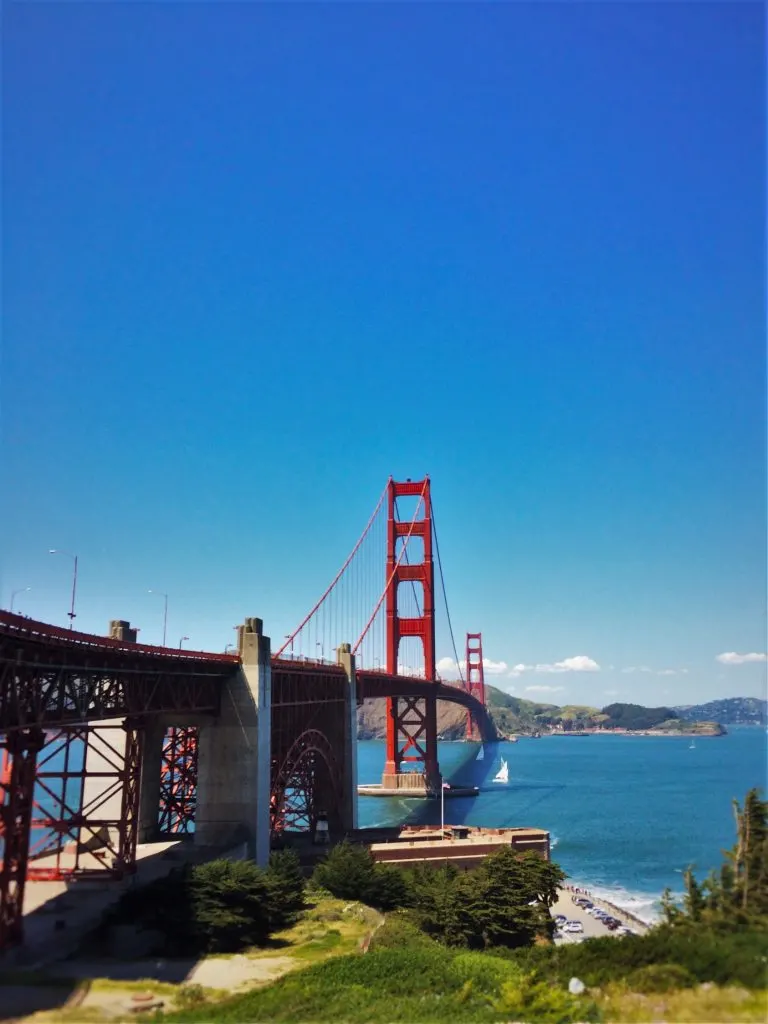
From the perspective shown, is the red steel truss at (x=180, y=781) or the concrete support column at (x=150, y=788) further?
the red steel truss at (x=180, y=781)

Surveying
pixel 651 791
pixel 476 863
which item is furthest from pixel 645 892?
pixel 651 791

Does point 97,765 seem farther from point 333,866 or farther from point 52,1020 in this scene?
point 52,1020

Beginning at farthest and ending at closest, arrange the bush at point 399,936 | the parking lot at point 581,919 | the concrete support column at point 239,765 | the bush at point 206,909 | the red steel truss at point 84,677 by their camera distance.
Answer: the parking lot at point 581,919, the concrete support column at point 239,765, the bush at point 399,936, the bush at point 206,909, the red steel truss at point 84,677

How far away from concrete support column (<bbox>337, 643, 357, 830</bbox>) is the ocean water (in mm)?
17433

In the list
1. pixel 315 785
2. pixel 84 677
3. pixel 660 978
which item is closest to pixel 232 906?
pixel 84 677

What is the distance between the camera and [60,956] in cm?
2183

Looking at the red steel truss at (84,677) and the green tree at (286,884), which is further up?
the red steel truss at (84,677)

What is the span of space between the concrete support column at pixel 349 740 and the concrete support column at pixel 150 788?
18.9m

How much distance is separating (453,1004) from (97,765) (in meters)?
26.1

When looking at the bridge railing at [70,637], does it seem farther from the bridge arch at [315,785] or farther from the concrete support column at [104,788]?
the bridge arch at [315,785]

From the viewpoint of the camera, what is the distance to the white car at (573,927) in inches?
1681

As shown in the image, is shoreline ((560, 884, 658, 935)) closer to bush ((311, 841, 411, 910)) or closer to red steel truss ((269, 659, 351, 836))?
bush ((311, 841, 411, 910))

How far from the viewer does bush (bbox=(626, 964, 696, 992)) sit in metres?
15.3

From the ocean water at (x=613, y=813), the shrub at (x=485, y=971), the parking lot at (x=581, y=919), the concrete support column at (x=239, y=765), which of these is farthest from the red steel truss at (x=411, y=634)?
the shrub at (x=485, y=971)
